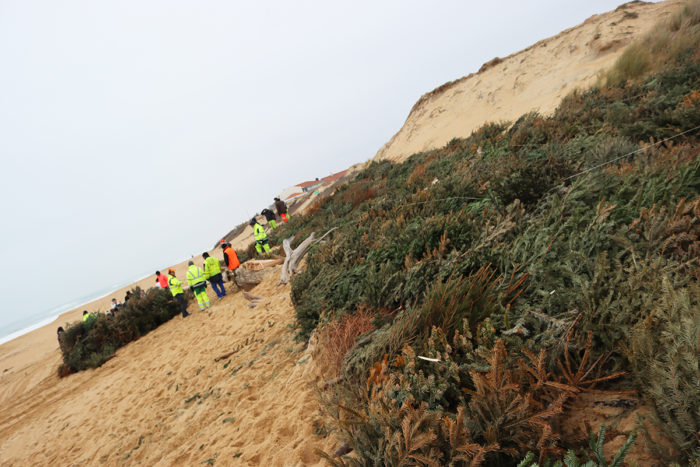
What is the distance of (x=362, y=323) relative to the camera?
2910mm

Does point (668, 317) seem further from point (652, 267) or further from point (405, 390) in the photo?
point (405, 390)

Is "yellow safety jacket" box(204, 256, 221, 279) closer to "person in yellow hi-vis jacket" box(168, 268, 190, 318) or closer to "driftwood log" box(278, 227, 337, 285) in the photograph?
Answer: "person in yellow hi-vis jacket" box(168, 268, 190, 318)

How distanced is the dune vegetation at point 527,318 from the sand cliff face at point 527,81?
13.4 meters

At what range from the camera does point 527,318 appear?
6.47 feet

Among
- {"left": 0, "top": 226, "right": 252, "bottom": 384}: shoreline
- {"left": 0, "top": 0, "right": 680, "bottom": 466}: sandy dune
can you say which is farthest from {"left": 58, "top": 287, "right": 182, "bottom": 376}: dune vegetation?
{"left": 0, "top": 226, "right": 252, "bottom": 384}: shoreline

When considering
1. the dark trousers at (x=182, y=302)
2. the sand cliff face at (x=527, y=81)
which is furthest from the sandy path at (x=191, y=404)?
the sand cliff face at (x=527, y=81)

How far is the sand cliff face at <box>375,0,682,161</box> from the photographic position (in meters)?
15.8

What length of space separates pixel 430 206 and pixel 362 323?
7.85 feet

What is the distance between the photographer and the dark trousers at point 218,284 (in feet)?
32.5

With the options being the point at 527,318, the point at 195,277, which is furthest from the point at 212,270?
the point at 527,318

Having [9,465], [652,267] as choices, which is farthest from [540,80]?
[9,465]

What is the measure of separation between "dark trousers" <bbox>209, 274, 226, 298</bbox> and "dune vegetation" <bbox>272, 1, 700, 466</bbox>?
6.62 metres

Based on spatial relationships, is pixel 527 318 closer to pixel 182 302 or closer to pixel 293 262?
pixel 293 262

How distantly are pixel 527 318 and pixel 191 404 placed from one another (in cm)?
465
